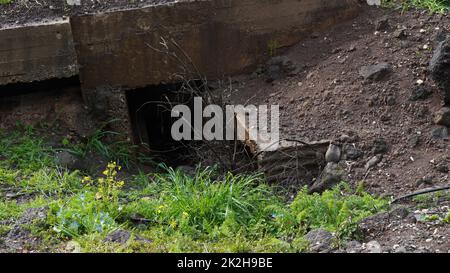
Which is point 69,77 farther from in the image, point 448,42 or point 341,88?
point 448,42

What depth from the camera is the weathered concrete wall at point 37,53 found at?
7.09 meters

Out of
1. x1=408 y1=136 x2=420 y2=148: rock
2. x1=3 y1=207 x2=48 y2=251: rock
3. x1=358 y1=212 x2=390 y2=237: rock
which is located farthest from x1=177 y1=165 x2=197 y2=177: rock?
x1=358 y1=212 x2=390 y2=237: rock

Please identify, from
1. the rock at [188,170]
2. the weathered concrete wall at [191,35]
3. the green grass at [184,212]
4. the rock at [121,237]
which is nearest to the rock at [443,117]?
the green grass at [184,212]

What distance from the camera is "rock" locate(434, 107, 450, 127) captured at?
6.22m

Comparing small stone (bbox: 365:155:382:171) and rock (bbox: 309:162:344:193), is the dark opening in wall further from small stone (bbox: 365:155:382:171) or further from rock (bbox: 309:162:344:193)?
small stone (bbox: 365:155:382:171)

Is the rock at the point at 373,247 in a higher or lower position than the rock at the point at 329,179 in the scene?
higher

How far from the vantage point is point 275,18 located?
7500mm

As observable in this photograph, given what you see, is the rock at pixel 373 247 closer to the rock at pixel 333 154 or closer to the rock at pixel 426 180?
the rock at pixel 426 180

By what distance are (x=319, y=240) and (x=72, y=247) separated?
1.52 metres

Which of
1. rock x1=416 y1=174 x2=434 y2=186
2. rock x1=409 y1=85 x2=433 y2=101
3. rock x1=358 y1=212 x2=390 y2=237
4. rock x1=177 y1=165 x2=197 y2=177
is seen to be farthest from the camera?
rock x1=177 y1=165 x2=197 y2=177

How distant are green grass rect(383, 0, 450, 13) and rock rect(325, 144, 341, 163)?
1.90 meters

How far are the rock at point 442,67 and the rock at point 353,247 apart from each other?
6.27ft

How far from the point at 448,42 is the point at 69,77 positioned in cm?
341

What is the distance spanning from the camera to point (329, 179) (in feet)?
19.9
